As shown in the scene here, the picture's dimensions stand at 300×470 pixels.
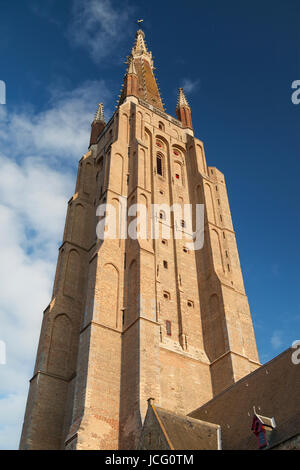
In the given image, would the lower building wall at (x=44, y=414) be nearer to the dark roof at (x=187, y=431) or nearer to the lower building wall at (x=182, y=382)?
the lower building wall at (x=182, y=382)

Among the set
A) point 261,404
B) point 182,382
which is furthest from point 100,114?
point 261,404

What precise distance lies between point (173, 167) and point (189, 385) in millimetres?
16801

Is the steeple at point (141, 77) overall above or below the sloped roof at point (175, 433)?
above

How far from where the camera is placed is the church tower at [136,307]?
1895 centimetres

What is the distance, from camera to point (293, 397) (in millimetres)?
14820

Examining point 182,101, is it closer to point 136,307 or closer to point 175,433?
point 136,307

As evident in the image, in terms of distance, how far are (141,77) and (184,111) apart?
8.00 m

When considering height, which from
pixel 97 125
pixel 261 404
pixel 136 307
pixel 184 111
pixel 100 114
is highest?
pixel 100 114

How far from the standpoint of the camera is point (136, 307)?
21297 mm

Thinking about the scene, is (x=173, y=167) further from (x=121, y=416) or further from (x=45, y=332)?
(x=121, y=416)

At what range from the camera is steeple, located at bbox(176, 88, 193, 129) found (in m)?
38.8

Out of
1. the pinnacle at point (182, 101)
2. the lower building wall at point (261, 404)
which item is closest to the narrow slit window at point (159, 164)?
the pinnacle at point (182, 101)

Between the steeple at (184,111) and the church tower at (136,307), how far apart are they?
4719 mm

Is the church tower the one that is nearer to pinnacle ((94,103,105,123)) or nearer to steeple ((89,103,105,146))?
steeple ((89,103,105,146))
